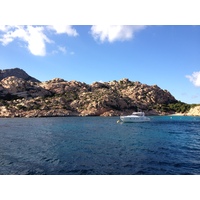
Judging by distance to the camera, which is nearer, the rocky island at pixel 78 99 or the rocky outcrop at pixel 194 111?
the rocky island at pixel 78 99

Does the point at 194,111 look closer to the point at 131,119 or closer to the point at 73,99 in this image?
the point at 73,99

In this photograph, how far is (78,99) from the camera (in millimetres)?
106750

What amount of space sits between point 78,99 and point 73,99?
84.9 inches

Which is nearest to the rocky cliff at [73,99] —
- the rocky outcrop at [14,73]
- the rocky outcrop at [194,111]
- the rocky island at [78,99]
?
the rocky island at [78,99]

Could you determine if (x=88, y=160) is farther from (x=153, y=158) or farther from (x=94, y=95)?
(x=94, y=95)

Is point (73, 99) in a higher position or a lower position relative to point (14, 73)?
lower

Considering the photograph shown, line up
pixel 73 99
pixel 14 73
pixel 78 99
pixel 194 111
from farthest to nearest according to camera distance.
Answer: pixel 14 73 < pixel 194 111 < pixel 78 99 < pixel 73 99

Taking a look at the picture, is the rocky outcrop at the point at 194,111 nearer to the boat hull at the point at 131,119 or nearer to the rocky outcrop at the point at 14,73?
the boat hull at the point at 131,119

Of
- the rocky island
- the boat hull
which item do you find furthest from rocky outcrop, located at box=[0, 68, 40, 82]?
the boat hull

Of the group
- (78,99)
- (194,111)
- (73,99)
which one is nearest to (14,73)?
(73,99)

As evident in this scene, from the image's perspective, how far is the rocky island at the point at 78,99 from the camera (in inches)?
3691
